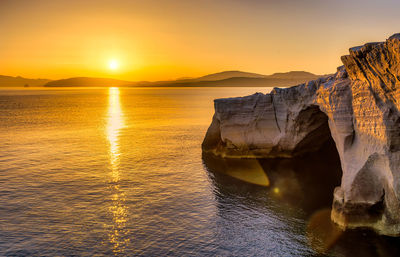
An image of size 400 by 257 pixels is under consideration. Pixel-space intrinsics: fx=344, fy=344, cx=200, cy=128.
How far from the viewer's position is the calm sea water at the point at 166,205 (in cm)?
1741

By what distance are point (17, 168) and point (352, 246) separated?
28801 millimetres

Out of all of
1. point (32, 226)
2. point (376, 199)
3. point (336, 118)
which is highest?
point (336, 118)

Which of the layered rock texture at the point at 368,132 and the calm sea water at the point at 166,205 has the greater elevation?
the layered rock texture at the point at 368,132

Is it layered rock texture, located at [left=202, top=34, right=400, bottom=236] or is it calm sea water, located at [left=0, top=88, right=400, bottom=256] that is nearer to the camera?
layered rock texture, located at [left=202, top=34, right=400, bottom=236]

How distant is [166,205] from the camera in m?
23.0

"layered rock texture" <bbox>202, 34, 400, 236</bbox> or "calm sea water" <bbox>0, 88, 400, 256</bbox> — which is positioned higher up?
"layered rock texture" <bbox>202, 34, 400, 236</bbox>

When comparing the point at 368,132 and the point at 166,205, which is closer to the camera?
the point at 368,132

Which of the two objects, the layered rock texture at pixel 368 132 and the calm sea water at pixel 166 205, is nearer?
the layered rock texture at pixel 368 132

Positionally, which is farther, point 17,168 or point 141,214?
point 17,168

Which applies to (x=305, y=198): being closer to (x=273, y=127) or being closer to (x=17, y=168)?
(x=273, y=127)

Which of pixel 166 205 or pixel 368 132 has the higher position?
pixel 368 132

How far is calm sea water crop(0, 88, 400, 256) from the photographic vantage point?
17406mm

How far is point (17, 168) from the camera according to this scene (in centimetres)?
3200

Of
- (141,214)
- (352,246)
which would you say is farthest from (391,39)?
(141,214)
